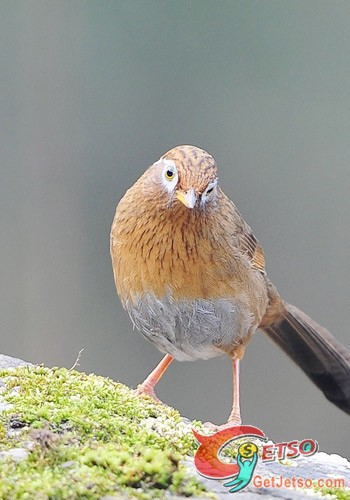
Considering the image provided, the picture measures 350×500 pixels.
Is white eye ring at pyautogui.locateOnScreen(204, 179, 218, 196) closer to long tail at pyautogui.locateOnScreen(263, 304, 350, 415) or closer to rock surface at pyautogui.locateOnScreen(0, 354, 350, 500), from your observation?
rock surface at pyautogui.locateOnScreen(0, 354, 350, 500)

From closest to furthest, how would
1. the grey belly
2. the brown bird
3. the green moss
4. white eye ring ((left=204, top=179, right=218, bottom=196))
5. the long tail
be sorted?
1. the green moss
2. white eye ring ((left=204, top=179, right=218, bottom=196))
3. the brown bird
4. the grey belly
5. the long tail

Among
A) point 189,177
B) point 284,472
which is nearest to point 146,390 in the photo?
point 189,177

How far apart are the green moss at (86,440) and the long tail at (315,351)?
1.45 meters

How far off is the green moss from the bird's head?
2.72 ft

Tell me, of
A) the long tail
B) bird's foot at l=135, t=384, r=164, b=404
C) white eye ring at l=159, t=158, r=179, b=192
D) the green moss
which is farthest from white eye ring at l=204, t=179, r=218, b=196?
the long tail

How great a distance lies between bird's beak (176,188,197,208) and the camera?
331 centimetres

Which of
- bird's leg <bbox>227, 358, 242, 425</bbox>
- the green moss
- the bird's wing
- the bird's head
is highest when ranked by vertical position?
the bird's head

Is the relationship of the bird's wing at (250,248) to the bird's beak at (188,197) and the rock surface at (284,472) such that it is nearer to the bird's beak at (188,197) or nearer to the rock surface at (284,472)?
the bird's beak at (188,197)

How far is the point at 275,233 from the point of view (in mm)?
7113

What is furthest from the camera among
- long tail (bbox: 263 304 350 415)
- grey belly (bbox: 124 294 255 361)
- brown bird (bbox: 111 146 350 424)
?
long tail (bbox: 263 304 350 415)

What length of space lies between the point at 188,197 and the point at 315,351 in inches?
66.3

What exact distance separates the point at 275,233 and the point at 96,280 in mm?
1555

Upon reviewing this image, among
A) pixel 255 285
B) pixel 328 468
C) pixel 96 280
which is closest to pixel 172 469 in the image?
pixel 328 468

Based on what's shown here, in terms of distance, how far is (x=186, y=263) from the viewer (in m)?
3.63
